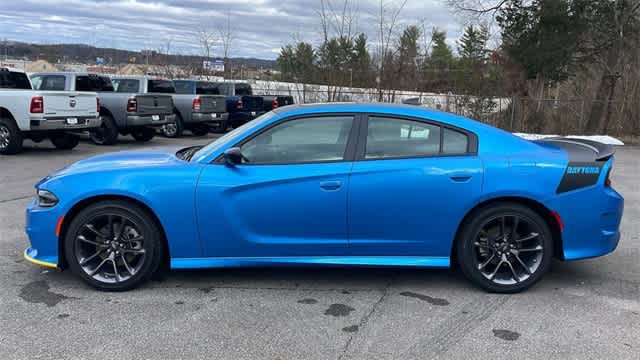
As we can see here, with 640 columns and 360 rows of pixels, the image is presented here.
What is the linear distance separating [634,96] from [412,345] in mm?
19274

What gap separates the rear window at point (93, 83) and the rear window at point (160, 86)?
4.01ft

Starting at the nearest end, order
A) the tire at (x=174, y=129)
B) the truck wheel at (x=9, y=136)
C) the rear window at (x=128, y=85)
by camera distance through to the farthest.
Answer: the truck wheel at (x=9, y=136)
the rear window at (x=128, y=85)
the tire at (x=174, y=129)

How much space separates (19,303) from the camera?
4.26 meters

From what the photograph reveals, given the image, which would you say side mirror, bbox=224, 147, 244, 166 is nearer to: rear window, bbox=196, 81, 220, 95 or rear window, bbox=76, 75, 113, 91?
rear window, bbox=76, 75, 113, 91

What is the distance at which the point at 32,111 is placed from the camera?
1234cm

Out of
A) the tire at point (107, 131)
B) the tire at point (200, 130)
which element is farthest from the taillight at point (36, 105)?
the tire at point (200, 130)

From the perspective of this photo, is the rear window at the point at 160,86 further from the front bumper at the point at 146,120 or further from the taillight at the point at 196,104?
the front bumper at the point at 146,120

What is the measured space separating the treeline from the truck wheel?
10.1 meters

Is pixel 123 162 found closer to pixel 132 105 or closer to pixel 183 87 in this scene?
pixel 132 105

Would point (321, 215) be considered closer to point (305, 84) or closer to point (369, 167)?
point (369, 167)

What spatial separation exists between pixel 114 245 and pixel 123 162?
2.38 ft

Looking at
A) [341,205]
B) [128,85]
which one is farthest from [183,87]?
[341,205]

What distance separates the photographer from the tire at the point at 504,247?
15.0ft

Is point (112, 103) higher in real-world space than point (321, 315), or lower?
higher
